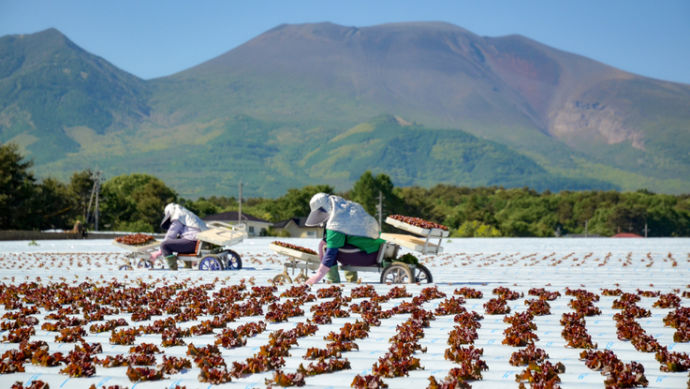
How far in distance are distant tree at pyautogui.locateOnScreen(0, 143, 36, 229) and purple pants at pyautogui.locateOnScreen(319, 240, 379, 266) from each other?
61.2 metres

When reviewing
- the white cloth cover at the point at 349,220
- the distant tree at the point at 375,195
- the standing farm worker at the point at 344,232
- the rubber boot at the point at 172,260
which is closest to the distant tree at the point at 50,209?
the distant tree at the point at 375,195

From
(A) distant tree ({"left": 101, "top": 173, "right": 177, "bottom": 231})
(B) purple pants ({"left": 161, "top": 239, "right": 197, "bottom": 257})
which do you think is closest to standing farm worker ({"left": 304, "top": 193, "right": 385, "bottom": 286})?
(B) purple pants ({"left": 161, "top": 239, "right": 197, "bottom": 257})

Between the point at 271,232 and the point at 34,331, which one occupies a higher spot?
the point at 34,331

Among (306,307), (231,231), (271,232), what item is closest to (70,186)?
(271,232)

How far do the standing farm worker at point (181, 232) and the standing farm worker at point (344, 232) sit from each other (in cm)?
597

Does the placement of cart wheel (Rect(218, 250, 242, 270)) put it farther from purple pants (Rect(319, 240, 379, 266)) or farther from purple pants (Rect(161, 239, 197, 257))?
purple pants (Rect(319, 240, 379, 266))

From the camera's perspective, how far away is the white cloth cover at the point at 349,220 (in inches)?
493

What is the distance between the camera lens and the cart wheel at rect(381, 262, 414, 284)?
12648 millimetres

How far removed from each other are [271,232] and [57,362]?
107m

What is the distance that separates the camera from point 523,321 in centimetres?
826

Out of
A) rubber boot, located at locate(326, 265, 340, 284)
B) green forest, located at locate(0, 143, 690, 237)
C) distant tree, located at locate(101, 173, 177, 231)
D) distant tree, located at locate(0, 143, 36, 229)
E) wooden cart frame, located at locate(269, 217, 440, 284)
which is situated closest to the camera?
wooden cart frame, located at locate(269, 217, 440, 284)

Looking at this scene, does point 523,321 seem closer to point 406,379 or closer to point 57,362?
point 406,379

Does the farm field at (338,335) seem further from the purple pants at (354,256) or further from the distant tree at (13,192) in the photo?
the distant tree at (13,192)

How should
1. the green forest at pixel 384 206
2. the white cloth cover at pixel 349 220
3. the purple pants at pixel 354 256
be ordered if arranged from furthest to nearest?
the green forest at pixel 384 206, the purple pants at pixel 354 256, the white cloth cover at pixel 349 220
